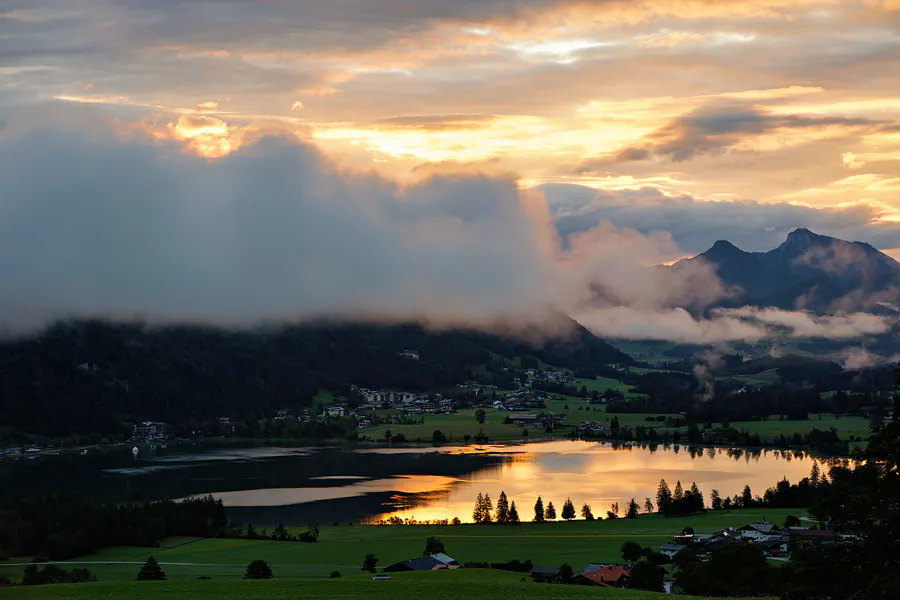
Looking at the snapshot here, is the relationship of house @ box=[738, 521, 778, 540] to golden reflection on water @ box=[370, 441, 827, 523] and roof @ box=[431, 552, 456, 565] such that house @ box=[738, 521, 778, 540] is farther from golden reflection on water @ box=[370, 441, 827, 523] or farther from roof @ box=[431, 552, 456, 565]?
roof @ box=[431, 552, 456, 565]

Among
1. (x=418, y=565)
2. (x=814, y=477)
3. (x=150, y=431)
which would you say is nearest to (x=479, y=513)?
(x=418, y=565)

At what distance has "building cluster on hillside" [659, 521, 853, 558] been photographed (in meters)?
57.5

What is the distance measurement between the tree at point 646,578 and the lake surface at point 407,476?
35177mm

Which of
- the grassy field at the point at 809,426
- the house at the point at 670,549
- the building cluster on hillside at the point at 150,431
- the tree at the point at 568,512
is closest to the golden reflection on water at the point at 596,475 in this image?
the tree at the point at 568,512

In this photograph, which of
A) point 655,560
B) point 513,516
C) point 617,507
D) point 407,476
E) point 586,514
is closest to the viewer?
point 655,560

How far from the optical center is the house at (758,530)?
64.3 m

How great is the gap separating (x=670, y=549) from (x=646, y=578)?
12401 millimetres

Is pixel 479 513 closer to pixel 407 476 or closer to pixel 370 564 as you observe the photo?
Result: pixel 370 564

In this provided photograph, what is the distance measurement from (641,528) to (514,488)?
90.6 ft

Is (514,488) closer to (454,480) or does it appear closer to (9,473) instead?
(454,480)

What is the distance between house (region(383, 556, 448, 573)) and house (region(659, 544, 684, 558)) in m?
13.3

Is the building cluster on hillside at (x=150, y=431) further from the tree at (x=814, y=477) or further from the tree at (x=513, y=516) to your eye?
the tree at (x=814, y=477)

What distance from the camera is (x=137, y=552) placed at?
6994 cm

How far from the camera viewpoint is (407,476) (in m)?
114
